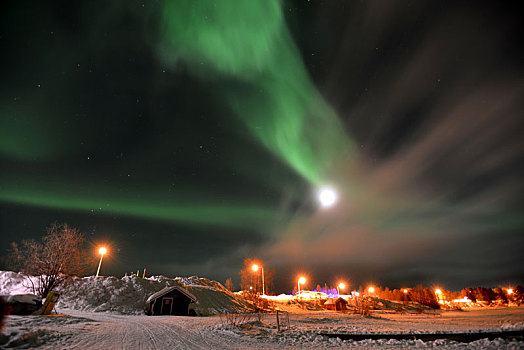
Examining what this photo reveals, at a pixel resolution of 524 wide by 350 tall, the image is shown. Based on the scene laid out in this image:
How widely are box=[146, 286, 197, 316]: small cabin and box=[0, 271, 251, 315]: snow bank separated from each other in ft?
9.34

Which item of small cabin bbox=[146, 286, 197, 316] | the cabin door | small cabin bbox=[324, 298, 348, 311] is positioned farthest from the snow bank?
small cabin bbox=[324, 298, 348, 311]

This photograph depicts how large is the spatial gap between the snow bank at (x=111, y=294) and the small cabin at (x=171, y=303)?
2.85m

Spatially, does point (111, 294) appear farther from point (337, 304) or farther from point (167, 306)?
point (337, 304)

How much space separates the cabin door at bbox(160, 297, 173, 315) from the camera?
36.8 meters

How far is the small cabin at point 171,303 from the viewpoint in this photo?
36844 millimetres

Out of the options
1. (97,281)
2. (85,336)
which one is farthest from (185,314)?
(85,336)

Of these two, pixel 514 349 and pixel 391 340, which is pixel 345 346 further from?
pixel 514 349

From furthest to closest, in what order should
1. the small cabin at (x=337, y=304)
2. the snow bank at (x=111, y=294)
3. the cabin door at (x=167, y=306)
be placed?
the small cabin at (x=337, y=304) < the snow bank at (x=111, y=294) < the cabin door at (x=167, y=306)

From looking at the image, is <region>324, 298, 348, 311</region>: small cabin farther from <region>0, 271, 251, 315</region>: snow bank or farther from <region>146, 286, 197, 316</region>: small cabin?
<region>146, 286, 197, 316</region>: small cabin

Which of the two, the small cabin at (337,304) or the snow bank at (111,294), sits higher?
the snow bank at (111,294)

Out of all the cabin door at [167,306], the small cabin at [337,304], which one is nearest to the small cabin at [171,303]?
the cabin door at [167,306]

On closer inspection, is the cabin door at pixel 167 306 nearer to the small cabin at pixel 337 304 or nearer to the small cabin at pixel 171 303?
the small cabin at pixel 171 303

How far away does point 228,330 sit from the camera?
17922 mm

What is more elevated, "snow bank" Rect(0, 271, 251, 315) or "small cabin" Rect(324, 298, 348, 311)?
"snow bank" Rect(0, 271, 251, 315)
